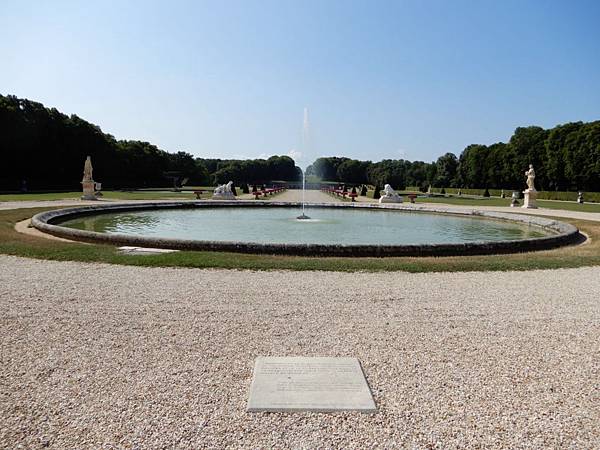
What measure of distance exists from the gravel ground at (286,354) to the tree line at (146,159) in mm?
48127

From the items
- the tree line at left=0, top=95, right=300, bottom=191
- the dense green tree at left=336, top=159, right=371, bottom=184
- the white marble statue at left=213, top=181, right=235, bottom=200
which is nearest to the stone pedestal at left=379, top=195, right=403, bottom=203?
the white marble statue at left=213, top=181, right=235, bottom=200

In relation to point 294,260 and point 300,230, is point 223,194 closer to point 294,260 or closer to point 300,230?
point 300,230

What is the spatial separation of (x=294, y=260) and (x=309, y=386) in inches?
237

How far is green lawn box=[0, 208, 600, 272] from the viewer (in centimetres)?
934

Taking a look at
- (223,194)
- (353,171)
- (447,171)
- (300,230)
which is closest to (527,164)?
(447,171)

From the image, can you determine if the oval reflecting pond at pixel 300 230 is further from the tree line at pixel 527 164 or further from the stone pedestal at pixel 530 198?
the tree line at pixel 527 164

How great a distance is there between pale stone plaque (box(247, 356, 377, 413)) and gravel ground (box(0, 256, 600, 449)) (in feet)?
0.34

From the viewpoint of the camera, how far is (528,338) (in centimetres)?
534

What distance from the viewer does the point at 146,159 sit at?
2766 inches

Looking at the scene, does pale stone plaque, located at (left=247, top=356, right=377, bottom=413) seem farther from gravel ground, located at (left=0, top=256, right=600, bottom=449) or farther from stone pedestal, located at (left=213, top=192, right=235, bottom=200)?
stone pedestal, located at (left=213, top=192, right=235, bottom=200)

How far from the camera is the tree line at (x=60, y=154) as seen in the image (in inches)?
1914

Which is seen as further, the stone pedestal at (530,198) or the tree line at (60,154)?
the tree line at (60,154)

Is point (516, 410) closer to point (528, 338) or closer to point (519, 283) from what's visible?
point (528, 338)

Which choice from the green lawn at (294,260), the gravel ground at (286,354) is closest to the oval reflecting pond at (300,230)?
the green lawn at (294,260)
